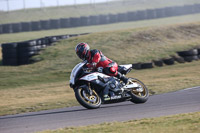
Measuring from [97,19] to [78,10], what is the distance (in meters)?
9.07

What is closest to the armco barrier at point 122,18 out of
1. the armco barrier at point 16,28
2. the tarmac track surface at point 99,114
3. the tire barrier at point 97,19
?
the tire barrier at point 97,19

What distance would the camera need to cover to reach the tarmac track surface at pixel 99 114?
7298 millimetres

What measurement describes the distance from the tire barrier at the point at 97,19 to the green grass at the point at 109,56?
39.8ft

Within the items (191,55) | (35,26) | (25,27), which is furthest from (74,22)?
(191,55)

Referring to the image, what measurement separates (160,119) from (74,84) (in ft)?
7.68

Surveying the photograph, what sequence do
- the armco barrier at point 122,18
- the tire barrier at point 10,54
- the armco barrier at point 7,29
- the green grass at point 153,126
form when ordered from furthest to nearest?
the armco barrier at point 122,18, the armco barrier at point 7,29, the tire barrier at point 10,54, the green grass at point 153,126

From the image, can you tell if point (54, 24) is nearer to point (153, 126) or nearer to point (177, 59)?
point (177, 59)

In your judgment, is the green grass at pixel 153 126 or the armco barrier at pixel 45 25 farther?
the armco barrier at pixel 45 25

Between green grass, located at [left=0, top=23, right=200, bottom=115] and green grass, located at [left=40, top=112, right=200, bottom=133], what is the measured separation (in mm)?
3814

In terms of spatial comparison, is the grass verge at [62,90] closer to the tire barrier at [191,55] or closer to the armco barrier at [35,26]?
the tire barrier at [191,55]

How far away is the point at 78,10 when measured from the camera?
1893 inches

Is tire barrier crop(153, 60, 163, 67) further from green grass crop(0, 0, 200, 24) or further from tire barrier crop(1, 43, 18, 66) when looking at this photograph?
green grass crop(0, 0, 200, 24)

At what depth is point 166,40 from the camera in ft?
72.5

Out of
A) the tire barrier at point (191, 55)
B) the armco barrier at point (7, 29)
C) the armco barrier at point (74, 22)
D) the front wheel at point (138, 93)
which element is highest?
the armco barrier at point (74, 22)
